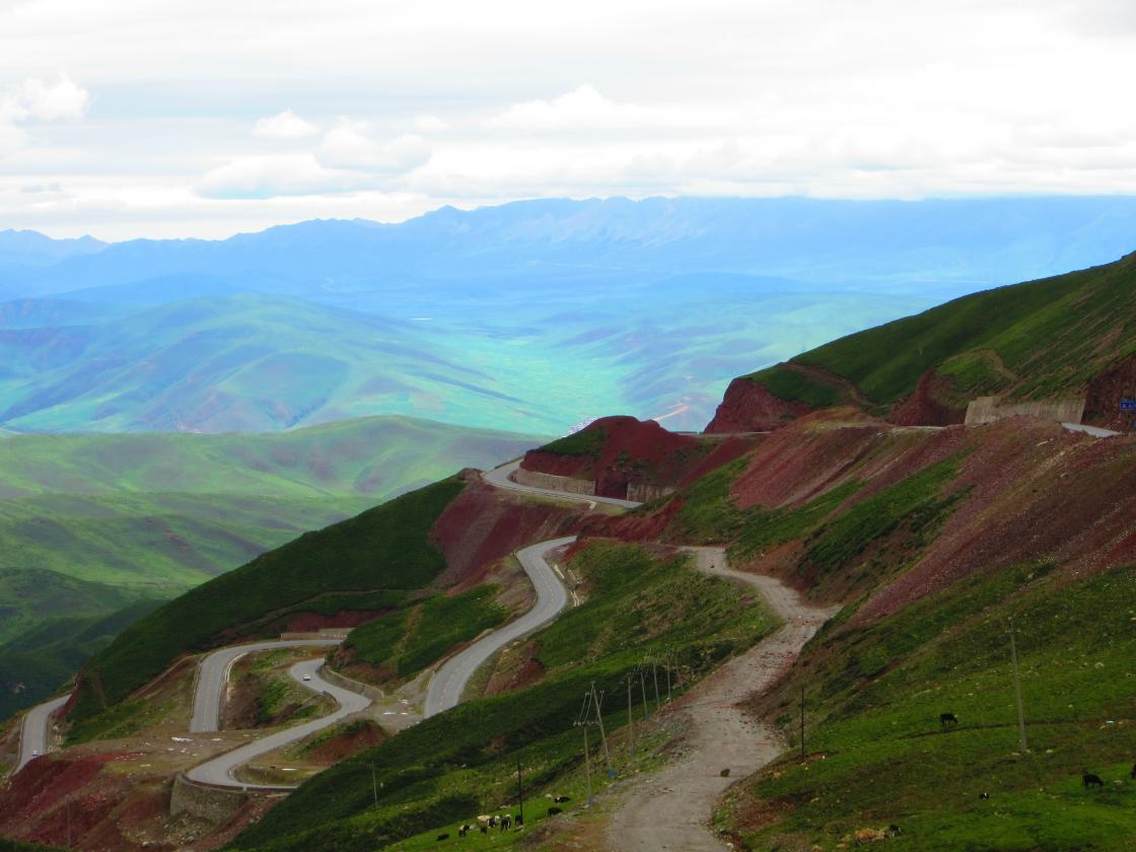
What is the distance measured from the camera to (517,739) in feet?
253

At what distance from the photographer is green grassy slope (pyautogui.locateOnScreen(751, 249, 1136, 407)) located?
125938 millimetres

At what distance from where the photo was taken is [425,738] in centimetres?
8275

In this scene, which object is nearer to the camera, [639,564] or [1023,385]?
[639,564]

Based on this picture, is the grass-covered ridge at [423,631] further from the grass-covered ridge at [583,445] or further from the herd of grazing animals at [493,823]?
the herd of grazing animals at [493,823]

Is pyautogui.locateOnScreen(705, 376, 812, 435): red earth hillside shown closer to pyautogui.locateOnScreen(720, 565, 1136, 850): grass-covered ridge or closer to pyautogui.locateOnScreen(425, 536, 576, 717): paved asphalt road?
pyautogui.locateOnScreen(425, 536, 576, 717): paved asphalt road

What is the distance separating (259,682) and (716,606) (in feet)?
148

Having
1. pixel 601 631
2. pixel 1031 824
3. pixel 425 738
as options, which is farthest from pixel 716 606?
pixel 1031 824

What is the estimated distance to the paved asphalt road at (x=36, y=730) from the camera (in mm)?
130000

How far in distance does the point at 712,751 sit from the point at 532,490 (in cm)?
10831

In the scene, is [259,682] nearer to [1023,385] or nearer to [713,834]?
[1023,385]

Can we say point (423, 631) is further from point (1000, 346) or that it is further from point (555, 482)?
point (1000, 346)

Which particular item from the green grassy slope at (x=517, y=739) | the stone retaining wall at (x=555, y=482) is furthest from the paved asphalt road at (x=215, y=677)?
the stone retaining wall at (x=555, y=482)

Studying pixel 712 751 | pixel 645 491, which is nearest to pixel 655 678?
pixel 712 751

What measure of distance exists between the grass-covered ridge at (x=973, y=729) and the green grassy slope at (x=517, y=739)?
9.34m
